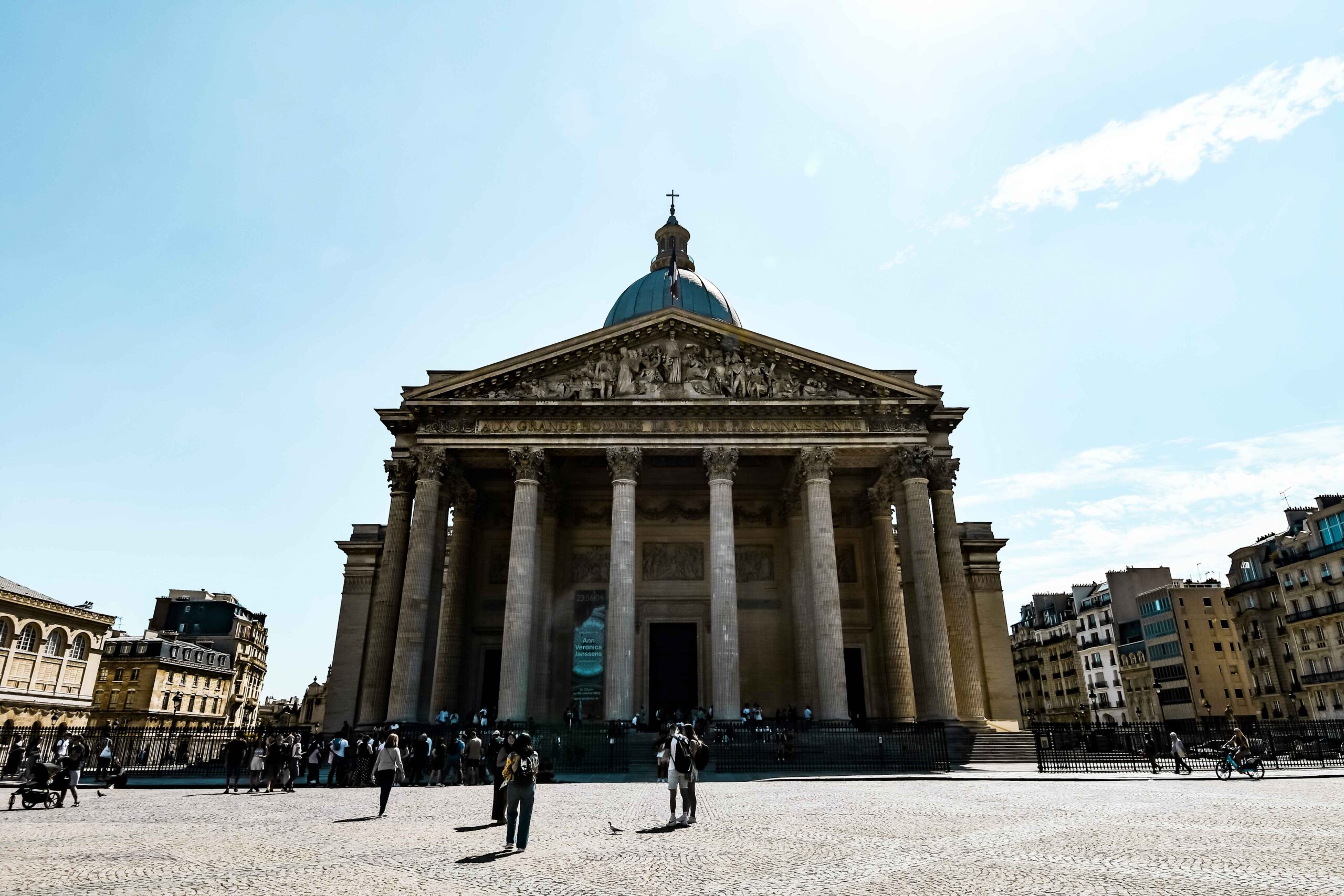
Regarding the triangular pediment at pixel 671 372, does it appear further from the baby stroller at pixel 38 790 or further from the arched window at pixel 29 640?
the arched window at pixel 29 640

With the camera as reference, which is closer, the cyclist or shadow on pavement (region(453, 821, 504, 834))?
shadow on pavement (region(453, 821, 504, 834))

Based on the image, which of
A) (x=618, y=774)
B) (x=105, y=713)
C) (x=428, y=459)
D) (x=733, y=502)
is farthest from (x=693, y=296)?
(x=105, y=713)

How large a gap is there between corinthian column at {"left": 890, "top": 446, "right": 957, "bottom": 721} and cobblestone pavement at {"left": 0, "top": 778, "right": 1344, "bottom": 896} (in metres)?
11.7

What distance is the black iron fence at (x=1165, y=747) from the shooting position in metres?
22.8

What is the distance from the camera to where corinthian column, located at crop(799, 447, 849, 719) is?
86.2ft

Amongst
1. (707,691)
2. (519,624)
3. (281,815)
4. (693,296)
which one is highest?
(693,296)

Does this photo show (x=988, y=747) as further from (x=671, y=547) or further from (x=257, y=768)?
(x=257, y=768)

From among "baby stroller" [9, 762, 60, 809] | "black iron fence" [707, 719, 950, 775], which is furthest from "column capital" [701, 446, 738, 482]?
"baby stroller" [9, 762, 60, 809]

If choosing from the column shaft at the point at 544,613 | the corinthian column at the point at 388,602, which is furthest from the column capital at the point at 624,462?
the corinthian column at the point at 388,602

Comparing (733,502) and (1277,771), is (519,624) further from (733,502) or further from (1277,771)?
(1277,771)

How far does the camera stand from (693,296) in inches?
2052

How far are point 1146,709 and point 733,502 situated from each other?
51.7 m

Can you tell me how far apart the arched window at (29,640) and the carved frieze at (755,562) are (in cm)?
4358

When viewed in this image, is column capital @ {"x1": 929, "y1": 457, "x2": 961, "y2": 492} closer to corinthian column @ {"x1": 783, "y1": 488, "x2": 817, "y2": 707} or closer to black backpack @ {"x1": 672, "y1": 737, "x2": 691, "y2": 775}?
corinthian column @ {"x1": 783, "y1": 488, "x2": 817, "y2": 707}
